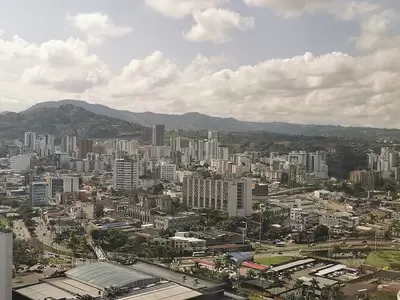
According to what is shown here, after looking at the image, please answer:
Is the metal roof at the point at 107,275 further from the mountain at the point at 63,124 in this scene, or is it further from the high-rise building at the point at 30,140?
the mountain at the point at 63,124

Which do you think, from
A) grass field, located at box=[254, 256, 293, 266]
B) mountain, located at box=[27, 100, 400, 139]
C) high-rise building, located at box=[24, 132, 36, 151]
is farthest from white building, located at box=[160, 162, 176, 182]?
grass field, located at box=[254, 256, 293, 266]

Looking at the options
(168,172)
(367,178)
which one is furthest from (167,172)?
(367,178)

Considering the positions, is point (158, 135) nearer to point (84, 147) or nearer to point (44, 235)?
point (84, 147)

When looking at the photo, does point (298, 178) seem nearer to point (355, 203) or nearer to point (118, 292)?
point (355, 203)

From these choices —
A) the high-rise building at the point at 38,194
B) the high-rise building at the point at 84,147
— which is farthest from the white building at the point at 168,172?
the high-rise building at the point at 38,194

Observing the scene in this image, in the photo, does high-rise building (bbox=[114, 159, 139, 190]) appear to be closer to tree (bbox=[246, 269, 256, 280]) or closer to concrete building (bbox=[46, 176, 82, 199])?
concrete building (bbox=[46, 176, 82, 199])

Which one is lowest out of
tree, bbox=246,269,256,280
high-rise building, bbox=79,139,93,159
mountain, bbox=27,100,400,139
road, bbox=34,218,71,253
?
road, bbox=34,218,71,253
